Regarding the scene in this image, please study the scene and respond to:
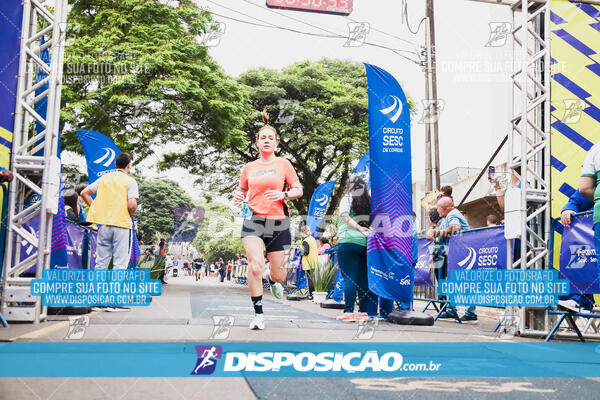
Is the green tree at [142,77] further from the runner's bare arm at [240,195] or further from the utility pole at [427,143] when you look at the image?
the runner's bare arm at [240,195]

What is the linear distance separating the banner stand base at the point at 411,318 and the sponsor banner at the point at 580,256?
1.50m

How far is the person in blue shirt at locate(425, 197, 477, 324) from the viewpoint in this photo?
23.3 ft

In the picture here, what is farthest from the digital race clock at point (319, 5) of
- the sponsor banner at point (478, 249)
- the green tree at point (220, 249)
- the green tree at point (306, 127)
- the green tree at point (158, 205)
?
the green tree at point (220, 249)

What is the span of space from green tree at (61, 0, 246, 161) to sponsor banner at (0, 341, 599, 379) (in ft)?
38.2

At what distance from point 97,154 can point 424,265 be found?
5588 millimetres

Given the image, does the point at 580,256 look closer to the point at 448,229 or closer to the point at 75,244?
the point at 448,229

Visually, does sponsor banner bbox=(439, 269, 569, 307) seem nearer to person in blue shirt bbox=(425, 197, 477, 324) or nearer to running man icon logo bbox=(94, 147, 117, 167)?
person in blue shirt bbox=(425, 197, 477, 324)

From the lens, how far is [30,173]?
5566 millimetres

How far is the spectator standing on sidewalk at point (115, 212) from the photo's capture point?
20.2 ft

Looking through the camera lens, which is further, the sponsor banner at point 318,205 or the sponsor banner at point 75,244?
the sponsor banner at point 318,205

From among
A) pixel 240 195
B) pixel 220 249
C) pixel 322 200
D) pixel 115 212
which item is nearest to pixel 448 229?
pixel 240 195

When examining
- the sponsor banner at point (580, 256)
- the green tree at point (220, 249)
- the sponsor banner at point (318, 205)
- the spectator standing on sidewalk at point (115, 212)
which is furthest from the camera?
the green tree at point (220, 249)

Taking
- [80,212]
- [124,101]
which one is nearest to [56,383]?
[80,212]

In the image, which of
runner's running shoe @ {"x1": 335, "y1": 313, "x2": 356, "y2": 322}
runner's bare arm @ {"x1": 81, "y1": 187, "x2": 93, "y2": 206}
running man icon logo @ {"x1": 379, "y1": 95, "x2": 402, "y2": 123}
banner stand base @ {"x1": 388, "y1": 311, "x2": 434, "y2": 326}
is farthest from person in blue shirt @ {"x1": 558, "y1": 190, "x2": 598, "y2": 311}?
runner's bare arm @ {"x1": 81, "y1": 187, "x2": 93, "y2": 206}
